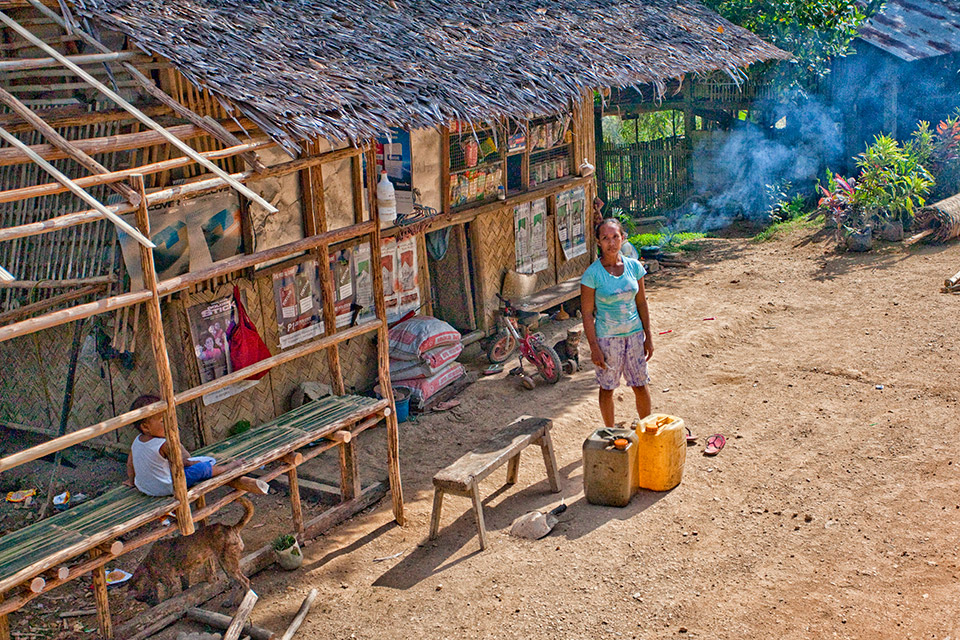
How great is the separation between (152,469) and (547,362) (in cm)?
501

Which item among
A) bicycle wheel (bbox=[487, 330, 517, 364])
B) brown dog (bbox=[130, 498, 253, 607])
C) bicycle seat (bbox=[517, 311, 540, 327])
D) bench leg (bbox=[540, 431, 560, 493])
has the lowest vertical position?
bicycle wheel (bbox=[487, 330, 517, 364])

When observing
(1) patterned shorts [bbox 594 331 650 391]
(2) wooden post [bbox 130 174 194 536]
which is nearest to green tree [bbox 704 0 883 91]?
(1) patterned shorts [bbox 594 331 650 391]

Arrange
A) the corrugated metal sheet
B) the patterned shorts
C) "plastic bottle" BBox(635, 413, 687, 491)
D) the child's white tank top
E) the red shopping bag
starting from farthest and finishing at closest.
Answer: the corrugated metal sheet
the red shopping bag
the patterned shorts
"plastic bottle" BBox(635, 413, 687, 491)
the child's white tank top

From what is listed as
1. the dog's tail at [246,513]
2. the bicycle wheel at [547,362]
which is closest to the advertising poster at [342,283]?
the bicycle wheel at [547,362]

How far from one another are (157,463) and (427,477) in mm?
2823

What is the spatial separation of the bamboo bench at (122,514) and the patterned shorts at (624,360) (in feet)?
6.04

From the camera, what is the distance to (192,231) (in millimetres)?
7625

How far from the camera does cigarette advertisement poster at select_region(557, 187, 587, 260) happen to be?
12.7m

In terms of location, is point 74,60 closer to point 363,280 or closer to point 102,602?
point 102,602

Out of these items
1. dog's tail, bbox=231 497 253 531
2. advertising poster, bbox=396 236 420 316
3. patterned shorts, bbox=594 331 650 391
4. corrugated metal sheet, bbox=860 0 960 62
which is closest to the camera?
dog's tail, bbox=231 497 253 531

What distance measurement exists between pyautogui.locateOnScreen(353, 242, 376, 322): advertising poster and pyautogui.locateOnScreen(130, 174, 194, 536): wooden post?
4.04 metres

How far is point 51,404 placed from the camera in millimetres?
8828

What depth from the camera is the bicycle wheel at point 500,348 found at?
1080cm

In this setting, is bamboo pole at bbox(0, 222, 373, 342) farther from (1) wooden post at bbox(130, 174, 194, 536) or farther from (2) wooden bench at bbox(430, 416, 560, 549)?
(2) wooden bench at bbox(430, 416, 560, 549)
